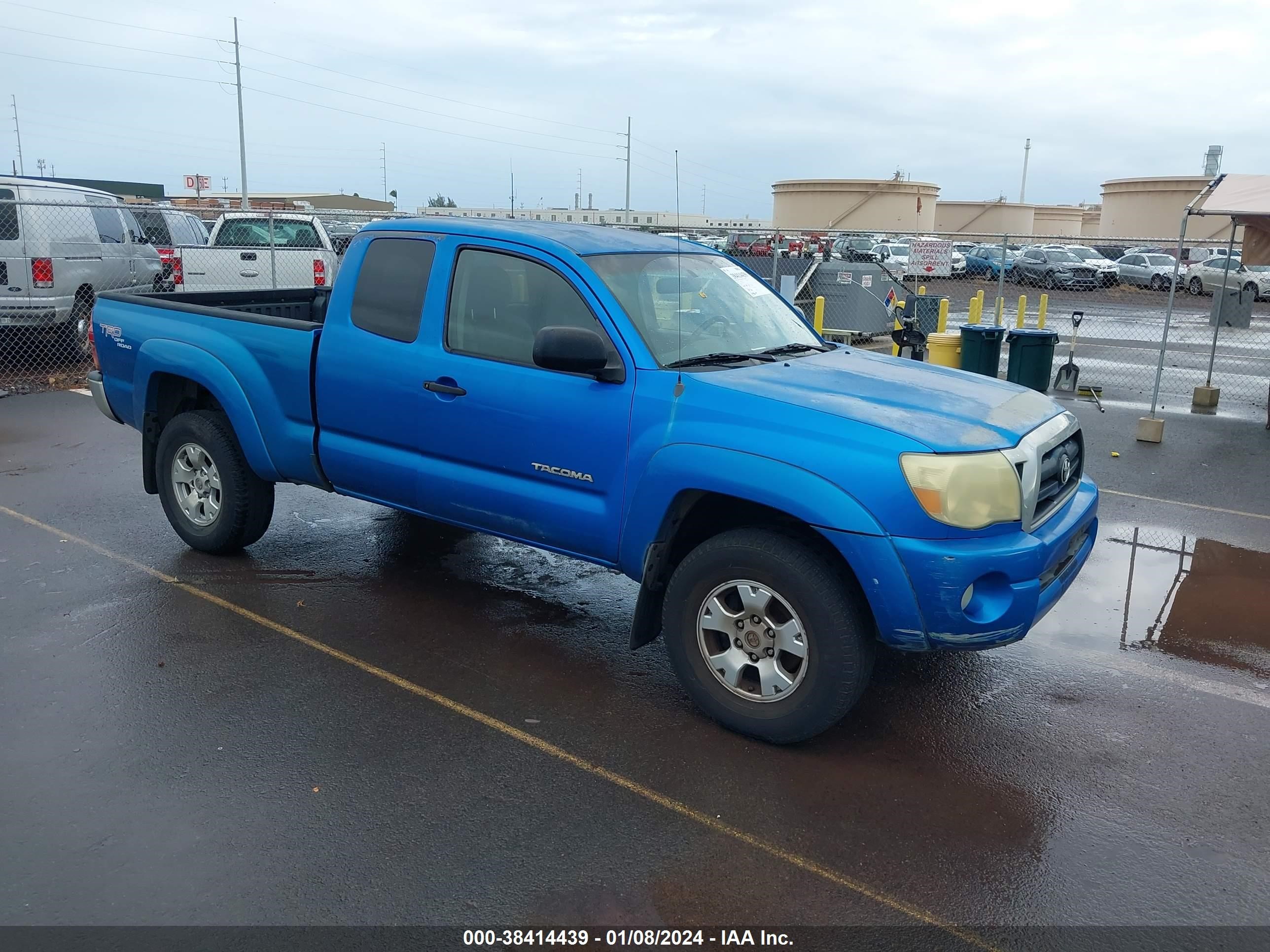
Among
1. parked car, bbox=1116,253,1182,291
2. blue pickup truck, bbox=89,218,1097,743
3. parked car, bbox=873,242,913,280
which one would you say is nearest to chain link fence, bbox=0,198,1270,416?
parked car, bbox=873,242,913,280

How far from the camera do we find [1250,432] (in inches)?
444

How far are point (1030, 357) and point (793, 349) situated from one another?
351 inches

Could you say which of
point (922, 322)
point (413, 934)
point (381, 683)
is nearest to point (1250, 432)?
point (922, 322)

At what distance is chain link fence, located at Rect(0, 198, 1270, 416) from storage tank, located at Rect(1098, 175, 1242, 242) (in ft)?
117

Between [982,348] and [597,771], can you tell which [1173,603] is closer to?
[597,771]

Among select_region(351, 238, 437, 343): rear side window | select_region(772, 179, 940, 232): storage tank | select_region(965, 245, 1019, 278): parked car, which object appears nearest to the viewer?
select_region(351, 238, 437, 343): rear side window

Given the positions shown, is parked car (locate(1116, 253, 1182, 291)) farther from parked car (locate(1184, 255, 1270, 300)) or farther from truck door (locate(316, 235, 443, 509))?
truck door (locate(316, 235, 443, 509))

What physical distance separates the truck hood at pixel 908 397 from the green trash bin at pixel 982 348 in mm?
8444

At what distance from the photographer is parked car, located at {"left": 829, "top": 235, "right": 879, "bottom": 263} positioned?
21281 millimetres

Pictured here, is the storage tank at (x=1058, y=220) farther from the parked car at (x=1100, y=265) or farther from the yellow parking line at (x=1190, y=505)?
the yellow parking line at (x=1190, y=505)

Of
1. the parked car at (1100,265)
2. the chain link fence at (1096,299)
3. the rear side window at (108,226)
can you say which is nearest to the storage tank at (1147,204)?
the parked car at (1100,265)

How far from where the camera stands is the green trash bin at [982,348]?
42.5 ft

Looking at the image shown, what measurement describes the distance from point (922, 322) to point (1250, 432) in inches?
271

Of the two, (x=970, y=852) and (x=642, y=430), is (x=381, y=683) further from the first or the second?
(x=970, y=852)
